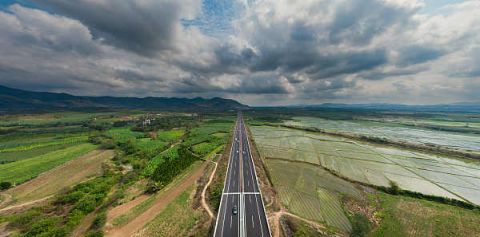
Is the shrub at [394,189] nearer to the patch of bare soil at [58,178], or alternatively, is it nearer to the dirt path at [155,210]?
the dirt path at [155,210]

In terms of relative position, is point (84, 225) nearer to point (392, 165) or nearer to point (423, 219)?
point (423, 219)

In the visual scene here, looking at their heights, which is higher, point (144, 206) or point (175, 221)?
point (175, 221)

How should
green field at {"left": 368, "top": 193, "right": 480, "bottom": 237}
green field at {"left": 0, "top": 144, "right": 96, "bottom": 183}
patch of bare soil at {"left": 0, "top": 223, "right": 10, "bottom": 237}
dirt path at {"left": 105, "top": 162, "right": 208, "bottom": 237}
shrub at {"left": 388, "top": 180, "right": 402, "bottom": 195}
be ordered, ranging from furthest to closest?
green field at {"left": 0, "top": 144, "right": 96, "bottom": 183} → shrub at {"left": 388, "top": 180, "right": 402, "bottom": 195} → green field at {"left": 368, "top": 193, "right": 480, "bottom": 237} → dirt path at {"left": 105, "top": 162, "right": 208, "bottom": 237} → patch of bare soil at {"left": 0, "top": 223, "right": 10, "bottom": 237}

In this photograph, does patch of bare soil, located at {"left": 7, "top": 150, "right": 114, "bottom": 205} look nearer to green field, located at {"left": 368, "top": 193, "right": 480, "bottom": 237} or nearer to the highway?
the highway

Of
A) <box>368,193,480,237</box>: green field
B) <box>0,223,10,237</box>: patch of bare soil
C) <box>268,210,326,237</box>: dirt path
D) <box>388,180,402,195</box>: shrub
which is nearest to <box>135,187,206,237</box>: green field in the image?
<box>268,210,326,237</box>: dirt path

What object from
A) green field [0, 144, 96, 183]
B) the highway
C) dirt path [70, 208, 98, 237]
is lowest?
dirt path [70, 208, 98, 237]

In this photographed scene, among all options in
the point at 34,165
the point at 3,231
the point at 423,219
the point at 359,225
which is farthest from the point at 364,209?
the point at 34,165

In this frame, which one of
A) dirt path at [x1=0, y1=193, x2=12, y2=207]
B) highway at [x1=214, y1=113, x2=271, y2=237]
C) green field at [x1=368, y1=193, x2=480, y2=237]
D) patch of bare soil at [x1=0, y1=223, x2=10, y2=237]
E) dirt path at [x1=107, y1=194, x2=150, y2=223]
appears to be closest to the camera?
highway at [x1=214, y1=113, x2=271, y2=237]
